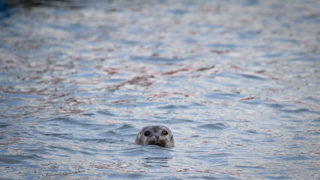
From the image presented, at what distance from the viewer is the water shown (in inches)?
341

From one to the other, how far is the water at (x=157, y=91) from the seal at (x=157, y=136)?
131 mm

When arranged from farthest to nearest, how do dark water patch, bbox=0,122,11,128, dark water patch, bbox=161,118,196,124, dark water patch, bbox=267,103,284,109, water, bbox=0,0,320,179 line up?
1. dark water patch, bbox=267,103,284,109
2. dark water patch, bbox=161,118,196,124
3. dark water patch, bbox=0,122,11,128
4. water, bbox=0,0,320,179

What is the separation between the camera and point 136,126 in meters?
11.1

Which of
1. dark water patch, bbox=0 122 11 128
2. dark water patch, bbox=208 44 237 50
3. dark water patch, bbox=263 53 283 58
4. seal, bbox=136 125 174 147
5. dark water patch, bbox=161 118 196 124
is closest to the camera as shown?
seal, bbox=136 125 174 147

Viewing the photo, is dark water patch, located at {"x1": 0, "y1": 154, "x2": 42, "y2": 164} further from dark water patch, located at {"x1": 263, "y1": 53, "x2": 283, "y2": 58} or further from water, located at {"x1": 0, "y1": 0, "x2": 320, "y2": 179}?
dark water patch, located at {"x1": 263, "y1": 53, "x2": 283, "y2": 58}

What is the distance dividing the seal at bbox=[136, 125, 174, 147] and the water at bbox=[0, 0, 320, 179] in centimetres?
13

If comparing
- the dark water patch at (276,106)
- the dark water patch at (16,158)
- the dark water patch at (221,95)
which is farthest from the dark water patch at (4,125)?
the dark water patch at (276,106)

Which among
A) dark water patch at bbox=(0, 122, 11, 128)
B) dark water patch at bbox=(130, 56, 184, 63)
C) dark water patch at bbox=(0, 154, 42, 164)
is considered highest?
dark water patch at bbox=(0, 154, 42, 164)

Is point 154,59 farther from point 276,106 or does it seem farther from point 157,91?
point 276,106

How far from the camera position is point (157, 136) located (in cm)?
920

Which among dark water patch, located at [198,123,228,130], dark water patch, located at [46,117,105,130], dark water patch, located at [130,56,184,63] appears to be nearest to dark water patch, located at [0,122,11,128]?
dark water patch, located at [46,117,105,130]

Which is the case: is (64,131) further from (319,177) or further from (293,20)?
(293,20)

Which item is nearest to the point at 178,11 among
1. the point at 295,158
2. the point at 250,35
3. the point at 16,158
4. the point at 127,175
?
the point at 250,35

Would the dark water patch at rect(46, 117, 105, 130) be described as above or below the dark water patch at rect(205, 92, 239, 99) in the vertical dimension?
below
